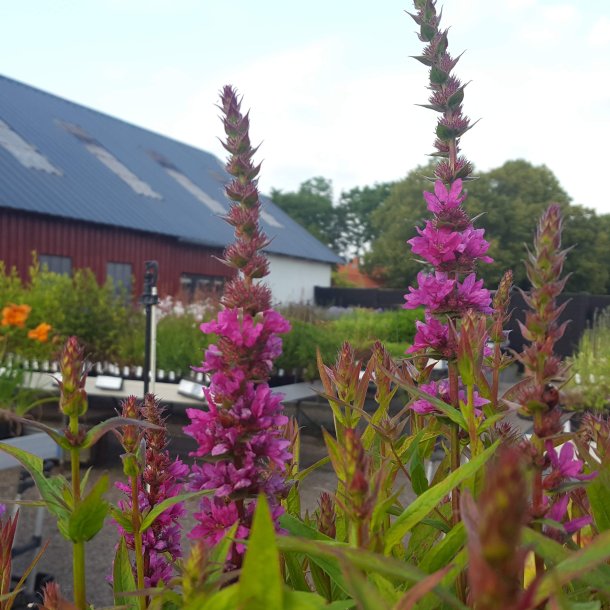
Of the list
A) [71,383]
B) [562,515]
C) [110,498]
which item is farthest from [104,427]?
[110,498]

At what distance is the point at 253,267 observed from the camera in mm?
801

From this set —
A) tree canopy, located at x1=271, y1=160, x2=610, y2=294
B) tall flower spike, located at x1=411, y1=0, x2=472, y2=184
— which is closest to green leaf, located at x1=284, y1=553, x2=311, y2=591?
tall flower spike, located at x1=411, y1=0, x2=472, y2=184

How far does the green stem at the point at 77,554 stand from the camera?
2.34 feet

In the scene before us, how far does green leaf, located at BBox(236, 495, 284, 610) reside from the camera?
0.50 meters

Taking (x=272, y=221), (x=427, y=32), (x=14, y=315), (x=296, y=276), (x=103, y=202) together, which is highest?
(x=272, y=221)

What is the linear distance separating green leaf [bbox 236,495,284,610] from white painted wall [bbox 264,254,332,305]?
22660 mm

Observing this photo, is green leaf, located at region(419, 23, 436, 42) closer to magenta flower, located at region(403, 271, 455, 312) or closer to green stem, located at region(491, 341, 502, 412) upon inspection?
magenta flower, located at region(403, 271, 455, 312)

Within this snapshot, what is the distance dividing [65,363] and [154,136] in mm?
26769

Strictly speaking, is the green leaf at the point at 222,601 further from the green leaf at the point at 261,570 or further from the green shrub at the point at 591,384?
the green shrub at the point at 591,384

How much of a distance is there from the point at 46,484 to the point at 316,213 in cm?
5653

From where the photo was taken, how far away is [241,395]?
0.80 m

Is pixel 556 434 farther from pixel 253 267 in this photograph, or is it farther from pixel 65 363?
pixel 65 363

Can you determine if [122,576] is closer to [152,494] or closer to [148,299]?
[152,494]

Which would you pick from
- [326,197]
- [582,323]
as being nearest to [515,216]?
[582,323]
